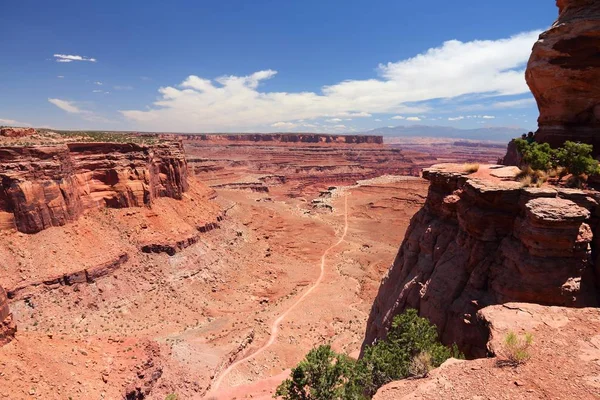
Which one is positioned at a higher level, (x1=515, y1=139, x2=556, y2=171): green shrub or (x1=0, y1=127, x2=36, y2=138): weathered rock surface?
(x1=0, y1=127, x2=36, y2=138): weathered rock surface

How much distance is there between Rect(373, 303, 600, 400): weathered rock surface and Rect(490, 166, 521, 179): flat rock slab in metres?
6.22

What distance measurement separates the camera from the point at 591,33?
15.7m

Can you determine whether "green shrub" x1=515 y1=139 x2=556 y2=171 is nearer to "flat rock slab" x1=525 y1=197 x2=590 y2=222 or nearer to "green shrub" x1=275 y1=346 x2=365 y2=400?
"flat rock slab" x1=525 y1=197 x2=590 y2=222

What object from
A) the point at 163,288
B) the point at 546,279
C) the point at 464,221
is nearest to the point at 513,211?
the point at 464,221

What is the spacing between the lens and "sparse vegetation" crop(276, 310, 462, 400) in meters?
12.0

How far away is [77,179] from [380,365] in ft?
108

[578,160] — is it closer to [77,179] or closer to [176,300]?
[176,300]

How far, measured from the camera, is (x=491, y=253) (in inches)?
561

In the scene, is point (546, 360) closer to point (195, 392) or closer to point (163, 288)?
point (195, 392)

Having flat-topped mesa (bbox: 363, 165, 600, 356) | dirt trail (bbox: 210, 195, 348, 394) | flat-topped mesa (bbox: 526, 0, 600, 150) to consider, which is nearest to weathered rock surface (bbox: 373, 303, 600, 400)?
flat-topped mesa (bbox: 363, 165, 600, 356)

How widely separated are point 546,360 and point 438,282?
6203mm

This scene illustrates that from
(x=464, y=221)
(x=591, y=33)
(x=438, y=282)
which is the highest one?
(x=591, y=33)

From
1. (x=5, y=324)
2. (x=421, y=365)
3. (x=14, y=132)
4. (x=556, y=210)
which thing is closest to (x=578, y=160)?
(x=556, y=210)

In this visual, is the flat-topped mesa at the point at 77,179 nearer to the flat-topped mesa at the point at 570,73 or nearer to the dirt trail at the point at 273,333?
the dirt trail at the point at 273,333
